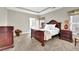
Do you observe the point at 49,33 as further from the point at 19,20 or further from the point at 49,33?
the point at 19,20

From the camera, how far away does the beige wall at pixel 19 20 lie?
7.54ft

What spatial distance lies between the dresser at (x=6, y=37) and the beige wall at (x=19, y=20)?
0.11m

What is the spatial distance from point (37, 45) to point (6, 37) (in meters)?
0.60

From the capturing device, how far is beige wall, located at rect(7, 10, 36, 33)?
90.4 inches

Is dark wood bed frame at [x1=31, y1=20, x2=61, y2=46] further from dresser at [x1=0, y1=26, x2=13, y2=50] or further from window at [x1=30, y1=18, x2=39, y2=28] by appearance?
dresser at [x1=0, y1=26, x2=13, y2=50]

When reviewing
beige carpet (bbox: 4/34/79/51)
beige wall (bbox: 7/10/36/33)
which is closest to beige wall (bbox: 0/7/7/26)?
beige wall (bbox: 7/10/36/33)

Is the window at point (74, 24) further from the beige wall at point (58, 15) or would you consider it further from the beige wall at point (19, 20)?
the beige wall at point (19, 20)

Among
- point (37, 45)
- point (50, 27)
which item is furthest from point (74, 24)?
point (37, 45)

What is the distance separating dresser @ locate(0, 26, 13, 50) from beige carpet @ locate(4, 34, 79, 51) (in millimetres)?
94

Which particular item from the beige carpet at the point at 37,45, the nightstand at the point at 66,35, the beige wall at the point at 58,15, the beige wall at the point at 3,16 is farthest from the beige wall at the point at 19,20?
the nightstand at the point at 66,35

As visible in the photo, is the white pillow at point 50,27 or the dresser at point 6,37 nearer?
the dresser at point 6,37
